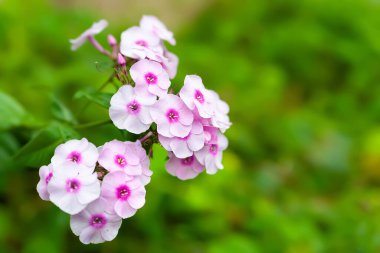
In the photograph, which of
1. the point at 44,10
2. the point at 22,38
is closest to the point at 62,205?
the point at 22,38

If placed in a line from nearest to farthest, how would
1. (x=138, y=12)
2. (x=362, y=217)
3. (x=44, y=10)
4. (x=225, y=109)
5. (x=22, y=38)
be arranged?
(x=225, y=109) < (x=362, y=217) < (x=22, y=38) < (x=44, y=10) < (x=138, y=12)

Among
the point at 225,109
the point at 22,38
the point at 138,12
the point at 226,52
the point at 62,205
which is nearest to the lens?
the point at 62,205

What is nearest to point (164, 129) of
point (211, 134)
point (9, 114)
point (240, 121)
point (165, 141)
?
point (165, 141)

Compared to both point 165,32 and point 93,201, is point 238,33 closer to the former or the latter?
point 165,32

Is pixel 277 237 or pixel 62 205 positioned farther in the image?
pixel 277 237

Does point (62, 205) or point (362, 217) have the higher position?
point (362, 217)

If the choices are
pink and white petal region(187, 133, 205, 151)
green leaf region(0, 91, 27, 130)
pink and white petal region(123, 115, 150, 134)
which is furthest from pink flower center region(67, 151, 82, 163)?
green leaf region(0, 91, 27, 130)

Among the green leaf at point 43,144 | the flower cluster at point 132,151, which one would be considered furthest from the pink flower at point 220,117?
the green leaf at point 43,144
